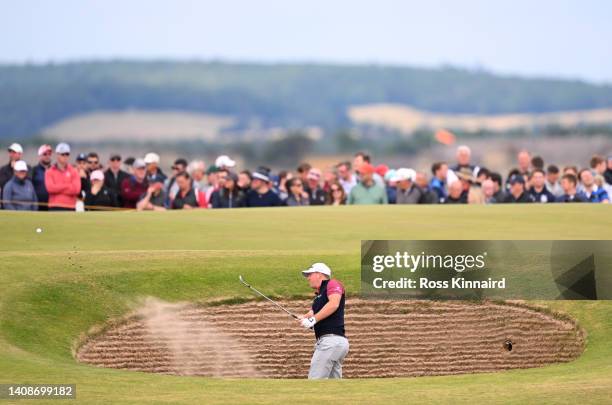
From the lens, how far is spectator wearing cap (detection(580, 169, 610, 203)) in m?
25.0

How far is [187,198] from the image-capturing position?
25.0 metres

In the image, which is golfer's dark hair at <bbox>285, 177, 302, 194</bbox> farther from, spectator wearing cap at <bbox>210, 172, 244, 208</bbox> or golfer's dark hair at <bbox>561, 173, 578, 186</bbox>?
golfer's dark hair at <bbox>561, 173, 578, 186</bbox>

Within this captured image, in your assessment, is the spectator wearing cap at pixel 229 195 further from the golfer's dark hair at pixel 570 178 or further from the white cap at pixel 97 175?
the golfer's dark hair at pixel 570 178

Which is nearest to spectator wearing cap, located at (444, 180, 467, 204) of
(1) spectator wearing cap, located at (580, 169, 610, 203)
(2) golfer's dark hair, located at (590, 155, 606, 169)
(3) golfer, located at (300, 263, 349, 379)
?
(1) spectator wearing cap, located at (580, 169, 610, 203)

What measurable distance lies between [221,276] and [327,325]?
2488 mm

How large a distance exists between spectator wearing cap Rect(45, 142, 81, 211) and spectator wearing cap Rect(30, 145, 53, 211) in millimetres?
103

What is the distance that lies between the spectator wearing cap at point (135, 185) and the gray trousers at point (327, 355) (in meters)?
8.76

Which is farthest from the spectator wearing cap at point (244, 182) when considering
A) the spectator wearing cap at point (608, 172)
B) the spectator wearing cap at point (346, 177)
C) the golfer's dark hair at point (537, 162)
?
the spectator wearing cap at point (608, 172)

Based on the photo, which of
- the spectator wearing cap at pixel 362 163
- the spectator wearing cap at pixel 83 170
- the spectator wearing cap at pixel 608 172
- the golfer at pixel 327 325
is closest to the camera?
the golfer at pixel 327 325

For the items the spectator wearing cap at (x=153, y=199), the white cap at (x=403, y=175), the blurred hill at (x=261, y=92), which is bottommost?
the spectator wearing cap at (x=153, y=199)

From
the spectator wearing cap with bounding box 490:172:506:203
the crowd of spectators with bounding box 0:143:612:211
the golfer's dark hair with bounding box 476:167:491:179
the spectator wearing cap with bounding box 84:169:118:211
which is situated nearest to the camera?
the crowd of spectators with bounding box 0:143:612:211

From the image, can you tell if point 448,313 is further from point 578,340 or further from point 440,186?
point 440,186

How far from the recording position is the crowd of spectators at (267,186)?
2370 centimetres

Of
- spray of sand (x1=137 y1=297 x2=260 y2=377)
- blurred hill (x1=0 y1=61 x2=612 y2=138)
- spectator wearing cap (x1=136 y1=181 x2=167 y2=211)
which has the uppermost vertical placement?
blurred hill (x1=0 y1=61 x2=612 y2=138)
